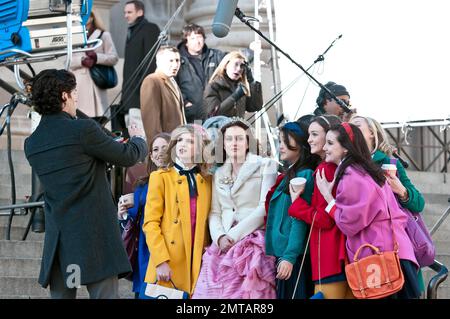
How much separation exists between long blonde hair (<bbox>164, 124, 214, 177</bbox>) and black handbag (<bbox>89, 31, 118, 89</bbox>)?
13.2ft

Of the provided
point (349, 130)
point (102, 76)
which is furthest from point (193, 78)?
point (349, 130)

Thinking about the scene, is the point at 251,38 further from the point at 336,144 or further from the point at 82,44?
the point at 336,144

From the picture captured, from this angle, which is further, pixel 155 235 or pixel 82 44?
pixel 82 44

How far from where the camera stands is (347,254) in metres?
9.20

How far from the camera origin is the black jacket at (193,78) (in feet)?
44.2

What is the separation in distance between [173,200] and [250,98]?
287 cm

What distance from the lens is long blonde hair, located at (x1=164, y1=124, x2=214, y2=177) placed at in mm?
10172

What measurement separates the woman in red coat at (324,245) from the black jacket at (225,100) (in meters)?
3.17

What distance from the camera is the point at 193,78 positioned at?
536 inches

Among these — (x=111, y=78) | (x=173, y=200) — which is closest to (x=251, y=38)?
(x=111, y=78)

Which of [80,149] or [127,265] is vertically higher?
[80,149]

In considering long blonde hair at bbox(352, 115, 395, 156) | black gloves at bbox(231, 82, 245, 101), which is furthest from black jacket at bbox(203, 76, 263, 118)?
long blonde hair at bbox(352, 115, 395, 156)

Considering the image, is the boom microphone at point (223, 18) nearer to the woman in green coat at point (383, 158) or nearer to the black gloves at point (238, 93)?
the woman in green coat at point (383, 158)

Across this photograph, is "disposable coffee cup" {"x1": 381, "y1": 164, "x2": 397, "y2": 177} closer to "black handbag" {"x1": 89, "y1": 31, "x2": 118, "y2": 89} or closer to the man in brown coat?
the man in brown coat
